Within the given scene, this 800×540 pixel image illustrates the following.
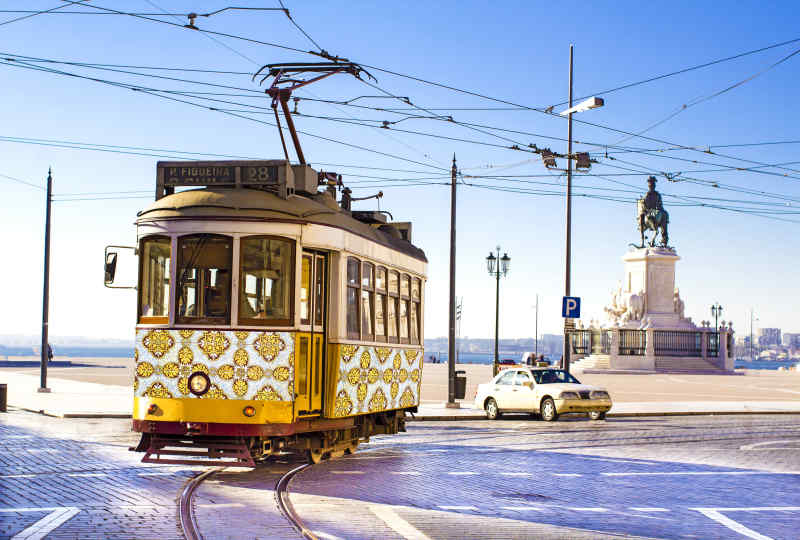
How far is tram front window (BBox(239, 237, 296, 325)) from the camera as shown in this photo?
11.9 m

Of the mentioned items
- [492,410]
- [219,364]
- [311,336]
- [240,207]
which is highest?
[240,207]

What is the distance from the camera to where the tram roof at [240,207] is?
12008mm

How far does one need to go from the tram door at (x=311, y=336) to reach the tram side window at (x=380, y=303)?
169cm

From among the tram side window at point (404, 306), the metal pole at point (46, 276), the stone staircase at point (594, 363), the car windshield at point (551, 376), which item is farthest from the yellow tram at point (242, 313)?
the stone staircase at point (594, 363)

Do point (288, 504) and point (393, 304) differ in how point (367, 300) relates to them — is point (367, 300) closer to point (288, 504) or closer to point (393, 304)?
point (393, 304)

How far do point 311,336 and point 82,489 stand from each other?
10.4 feet

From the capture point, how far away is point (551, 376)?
25.2m

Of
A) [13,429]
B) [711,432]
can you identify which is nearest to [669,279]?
[711,432]

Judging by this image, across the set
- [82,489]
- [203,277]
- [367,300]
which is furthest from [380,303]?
[82,489]

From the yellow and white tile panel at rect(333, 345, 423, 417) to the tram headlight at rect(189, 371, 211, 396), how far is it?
185 centimetres

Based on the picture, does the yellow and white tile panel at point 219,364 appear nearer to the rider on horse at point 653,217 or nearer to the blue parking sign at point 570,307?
the blue parking sign at point 570,307

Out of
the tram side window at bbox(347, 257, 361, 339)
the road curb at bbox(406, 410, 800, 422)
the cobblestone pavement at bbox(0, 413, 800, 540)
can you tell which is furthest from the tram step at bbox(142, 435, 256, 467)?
the road curb at bbox(406, 410, 800, 422)

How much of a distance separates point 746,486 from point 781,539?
377 centimetres

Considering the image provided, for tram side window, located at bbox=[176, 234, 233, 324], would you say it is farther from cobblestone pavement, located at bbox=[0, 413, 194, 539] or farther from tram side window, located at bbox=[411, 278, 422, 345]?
tram side window, located at bbox=[411, 278, 422, 345]
